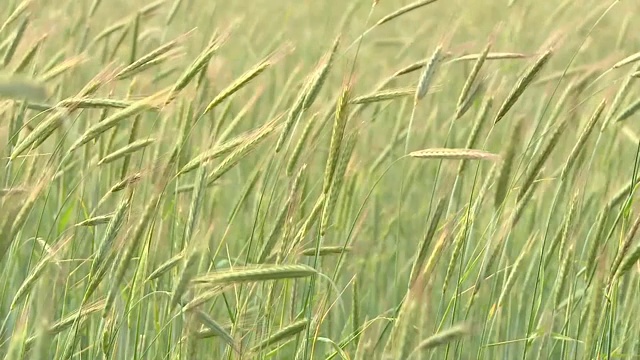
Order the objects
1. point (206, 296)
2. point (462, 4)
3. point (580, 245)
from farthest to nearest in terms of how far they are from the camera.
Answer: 1. point (462, 4)
2. point (580, 245)
3. point (206, 296)

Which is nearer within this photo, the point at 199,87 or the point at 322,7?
the point at 199,87

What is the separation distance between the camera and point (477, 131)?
1.47 m

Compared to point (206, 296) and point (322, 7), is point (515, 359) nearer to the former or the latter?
point (206, 296)

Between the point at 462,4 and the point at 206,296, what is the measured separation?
5134 mm

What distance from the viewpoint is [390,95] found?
5.16 ft

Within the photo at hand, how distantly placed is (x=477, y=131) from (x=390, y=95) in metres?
0.16

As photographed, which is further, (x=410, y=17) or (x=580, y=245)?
(x=410, y=17)

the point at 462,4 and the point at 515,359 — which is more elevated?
the point at 462,4

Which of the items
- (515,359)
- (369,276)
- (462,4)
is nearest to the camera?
(515,359)

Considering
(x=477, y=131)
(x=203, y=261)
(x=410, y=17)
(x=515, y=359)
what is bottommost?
(x=515, y=359)

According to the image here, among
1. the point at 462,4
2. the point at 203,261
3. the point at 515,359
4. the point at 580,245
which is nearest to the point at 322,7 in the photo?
the point at 462,4

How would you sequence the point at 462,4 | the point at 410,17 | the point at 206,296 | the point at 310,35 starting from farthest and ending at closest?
1. the point at 410,17
2. the point at 462,4
3. the point at 310,35
4. the point at 206,296

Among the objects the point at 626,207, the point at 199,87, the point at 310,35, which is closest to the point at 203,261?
the point at 199,87

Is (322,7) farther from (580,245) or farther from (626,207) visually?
(626,207)
